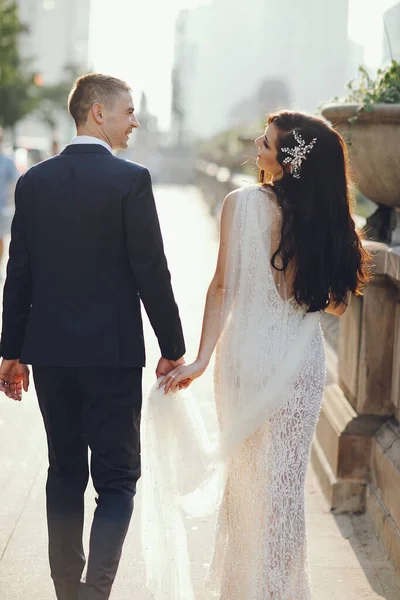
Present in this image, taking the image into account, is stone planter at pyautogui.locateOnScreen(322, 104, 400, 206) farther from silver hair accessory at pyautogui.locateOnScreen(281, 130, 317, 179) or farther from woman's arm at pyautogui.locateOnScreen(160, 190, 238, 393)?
woman's arm at pyautogui.locateOnScreen(160, 190, 238, 393)

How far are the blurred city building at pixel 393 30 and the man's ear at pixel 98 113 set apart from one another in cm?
251

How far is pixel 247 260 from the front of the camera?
361cm

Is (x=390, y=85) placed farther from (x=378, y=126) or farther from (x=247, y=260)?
(x=247, y=260)

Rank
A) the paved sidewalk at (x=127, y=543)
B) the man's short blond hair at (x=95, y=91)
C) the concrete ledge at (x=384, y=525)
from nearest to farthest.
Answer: the man's short blond hair at (x=95, y=91) → the paved sidewalk at (x=127, y=543) → the concrete ledge at (x=384, y=525)

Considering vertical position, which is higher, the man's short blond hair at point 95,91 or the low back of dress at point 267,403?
the man's short blond hair at point 95,91

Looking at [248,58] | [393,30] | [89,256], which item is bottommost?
[89,256]

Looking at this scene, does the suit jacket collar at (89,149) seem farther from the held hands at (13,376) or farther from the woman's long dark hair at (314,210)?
the held hands at (13,376)

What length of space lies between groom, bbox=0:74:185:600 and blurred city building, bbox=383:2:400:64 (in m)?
2.42

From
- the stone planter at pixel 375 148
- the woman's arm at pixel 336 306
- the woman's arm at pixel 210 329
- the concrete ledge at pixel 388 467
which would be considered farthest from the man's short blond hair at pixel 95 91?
the concrete ledge at pixel 388 467

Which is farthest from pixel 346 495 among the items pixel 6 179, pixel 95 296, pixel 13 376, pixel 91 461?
pixel 6 179

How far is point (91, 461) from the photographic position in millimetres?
3691

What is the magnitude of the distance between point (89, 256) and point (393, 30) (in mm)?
2916

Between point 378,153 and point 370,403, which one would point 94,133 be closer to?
point 378,153

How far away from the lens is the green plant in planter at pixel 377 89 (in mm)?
5285
